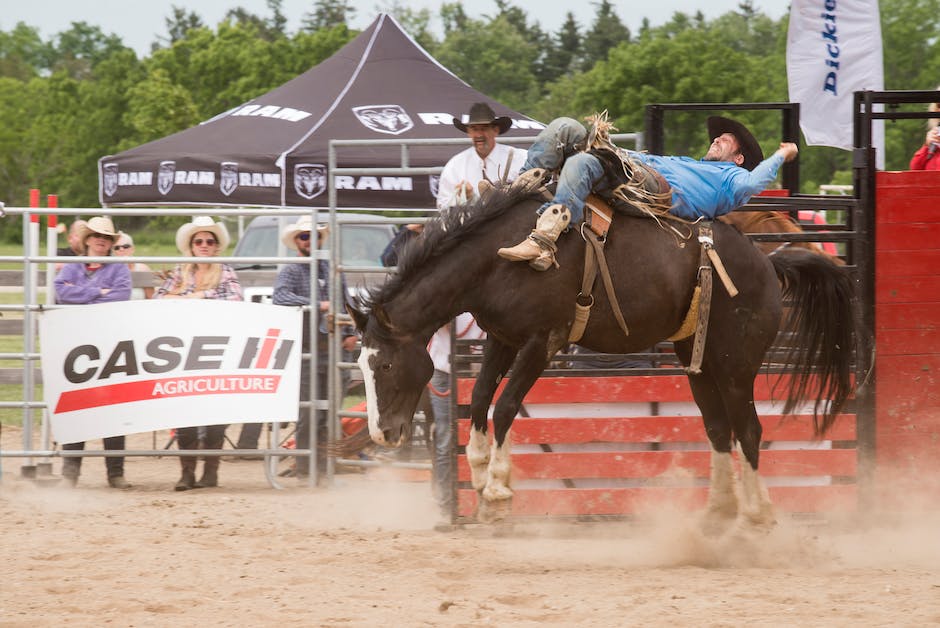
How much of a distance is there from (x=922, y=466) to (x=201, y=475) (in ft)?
16.8

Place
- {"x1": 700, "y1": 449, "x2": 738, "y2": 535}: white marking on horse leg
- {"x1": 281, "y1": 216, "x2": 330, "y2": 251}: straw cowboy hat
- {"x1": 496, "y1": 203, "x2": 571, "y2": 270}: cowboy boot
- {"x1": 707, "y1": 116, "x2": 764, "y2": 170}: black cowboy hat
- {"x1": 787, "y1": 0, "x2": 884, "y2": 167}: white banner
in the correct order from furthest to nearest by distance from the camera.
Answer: {"x1": 787, "y1": 0, "x2": 884, "y2": 167}: white banner → {"x1": 281, "y1": 216, "x2": 330, "y2": 251}: straw cowboy hat → {"x1": 707, "y1": 116, "x2": 764, "y2": 170}: black cowboy hat → {"x1": 700, "y1": 449, "x2": 738, "y2": 535}: white marking on horse leg → {"x1": 496, "y1": 203, "x2": 571, "y2": 270}: cowboy boot

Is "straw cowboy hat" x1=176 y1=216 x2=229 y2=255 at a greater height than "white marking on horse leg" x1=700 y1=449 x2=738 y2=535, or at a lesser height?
greater

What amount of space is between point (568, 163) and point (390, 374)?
134 centimetres

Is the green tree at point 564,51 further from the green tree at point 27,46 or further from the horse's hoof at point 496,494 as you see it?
the horse's hoof at point 496,494

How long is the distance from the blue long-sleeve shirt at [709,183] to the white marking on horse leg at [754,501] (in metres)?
1.31

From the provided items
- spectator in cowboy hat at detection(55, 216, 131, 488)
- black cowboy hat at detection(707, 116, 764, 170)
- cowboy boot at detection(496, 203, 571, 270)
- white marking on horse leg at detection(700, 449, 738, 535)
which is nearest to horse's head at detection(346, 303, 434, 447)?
cowboy boot at detection(496, 203, 571, 270)

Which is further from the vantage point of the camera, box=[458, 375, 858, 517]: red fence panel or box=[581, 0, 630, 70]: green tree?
box=[581, 0, 630, 70]: green tree

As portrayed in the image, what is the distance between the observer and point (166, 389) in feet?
26.1

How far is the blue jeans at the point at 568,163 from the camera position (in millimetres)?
5566

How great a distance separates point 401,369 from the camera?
573cm

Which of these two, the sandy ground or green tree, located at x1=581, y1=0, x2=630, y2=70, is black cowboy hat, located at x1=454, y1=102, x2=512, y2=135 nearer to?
the sandy ground

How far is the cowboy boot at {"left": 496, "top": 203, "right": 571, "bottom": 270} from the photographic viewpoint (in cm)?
545

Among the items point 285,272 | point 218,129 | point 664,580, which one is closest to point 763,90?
point 218,129

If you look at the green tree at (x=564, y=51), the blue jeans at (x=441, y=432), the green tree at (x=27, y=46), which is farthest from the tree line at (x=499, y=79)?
the blue jeans at (x=441, y=432)
